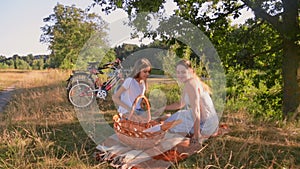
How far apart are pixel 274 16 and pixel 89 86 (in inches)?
156

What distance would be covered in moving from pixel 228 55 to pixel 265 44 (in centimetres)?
99

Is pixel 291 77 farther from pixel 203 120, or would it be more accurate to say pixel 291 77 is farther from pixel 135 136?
pixel 135 136

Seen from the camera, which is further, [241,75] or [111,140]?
[241,75]

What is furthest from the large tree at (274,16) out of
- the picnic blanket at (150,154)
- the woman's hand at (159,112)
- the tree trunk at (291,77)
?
the picnic blanket at (150,154)

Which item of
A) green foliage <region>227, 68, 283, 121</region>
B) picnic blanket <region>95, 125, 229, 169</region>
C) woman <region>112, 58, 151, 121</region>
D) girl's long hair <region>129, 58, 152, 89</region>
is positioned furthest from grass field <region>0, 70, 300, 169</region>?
green foliage <region>227, 68, 283, 121</region>

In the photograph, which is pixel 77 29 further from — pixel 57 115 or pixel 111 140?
pixel 111 140

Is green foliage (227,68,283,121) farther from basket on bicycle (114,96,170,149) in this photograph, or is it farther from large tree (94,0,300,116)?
basket on bicycle (114,96,170,149)

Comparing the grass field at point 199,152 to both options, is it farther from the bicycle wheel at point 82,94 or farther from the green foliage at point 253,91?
the green foliage at point 253,91

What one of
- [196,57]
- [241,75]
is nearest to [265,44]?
[241,75]

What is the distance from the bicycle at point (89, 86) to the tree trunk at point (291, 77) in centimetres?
320

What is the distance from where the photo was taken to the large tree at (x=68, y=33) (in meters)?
16.9

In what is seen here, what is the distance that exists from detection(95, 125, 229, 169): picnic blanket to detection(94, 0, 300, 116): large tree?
249cm

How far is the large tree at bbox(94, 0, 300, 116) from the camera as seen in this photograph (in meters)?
5.01

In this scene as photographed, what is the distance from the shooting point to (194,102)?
11.7ft
